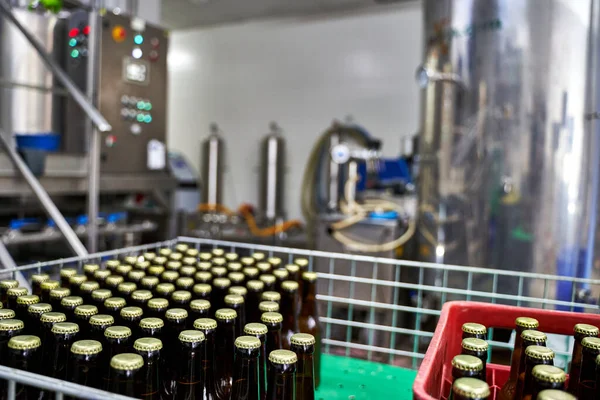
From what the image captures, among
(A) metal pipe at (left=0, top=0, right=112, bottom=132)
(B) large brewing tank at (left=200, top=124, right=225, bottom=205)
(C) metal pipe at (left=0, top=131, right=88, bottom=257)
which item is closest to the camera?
(C) metal pipe at (left=0, top=131, right=88, bottom=257)

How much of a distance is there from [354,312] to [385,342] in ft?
1.05

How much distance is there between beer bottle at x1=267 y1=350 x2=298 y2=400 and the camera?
2.17 ft

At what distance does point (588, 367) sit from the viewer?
69 cm

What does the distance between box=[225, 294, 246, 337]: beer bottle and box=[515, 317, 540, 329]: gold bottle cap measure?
42cm

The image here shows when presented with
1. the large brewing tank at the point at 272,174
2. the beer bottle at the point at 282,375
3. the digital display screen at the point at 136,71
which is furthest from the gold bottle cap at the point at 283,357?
the large brewing tank at the point at 272,174

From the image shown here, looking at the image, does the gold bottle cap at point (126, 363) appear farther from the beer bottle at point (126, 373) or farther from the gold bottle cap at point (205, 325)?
the gold bottle cap at point (205, 325)

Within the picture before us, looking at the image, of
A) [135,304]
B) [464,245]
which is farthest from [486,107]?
[135,304]

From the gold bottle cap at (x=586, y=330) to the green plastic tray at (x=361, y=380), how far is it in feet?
1.04

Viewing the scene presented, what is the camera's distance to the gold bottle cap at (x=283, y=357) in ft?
2.16

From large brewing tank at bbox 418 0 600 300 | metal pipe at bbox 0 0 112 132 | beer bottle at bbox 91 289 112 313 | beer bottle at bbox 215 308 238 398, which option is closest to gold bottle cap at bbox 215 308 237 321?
beer bottle at bbox 215 308 238 398

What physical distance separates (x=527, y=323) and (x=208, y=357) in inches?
17.7

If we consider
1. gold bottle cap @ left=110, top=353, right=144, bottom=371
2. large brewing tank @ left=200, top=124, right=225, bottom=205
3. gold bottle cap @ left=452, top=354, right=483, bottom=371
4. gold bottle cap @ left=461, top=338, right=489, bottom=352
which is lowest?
gold bottle cap @ left=110, top=353, right=144, bottom=371

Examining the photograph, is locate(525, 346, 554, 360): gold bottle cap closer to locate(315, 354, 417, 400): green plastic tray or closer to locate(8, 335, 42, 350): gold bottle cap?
locate(315, 354, 417, 400): green plastic tray

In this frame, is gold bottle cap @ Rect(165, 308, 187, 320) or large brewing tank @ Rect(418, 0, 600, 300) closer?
gold bottle cap @ Rect(165, 308, 187, 320)
